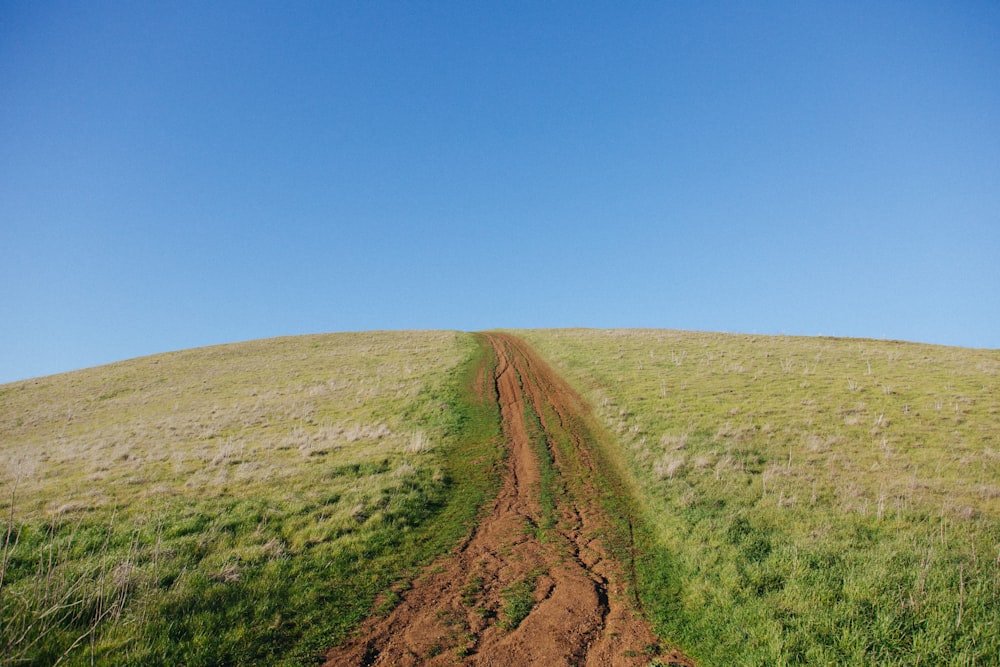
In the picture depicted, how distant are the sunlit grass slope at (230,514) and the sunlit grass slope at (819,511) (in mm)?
5107

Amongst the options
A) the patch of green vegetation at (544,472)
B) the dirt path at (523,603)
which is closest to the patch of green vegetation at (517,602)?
the dirt path at (523,603)

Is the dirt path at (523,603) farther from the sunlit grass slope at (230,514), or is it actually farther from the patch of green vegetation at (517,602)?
the sunlit grass slope at (230,514)

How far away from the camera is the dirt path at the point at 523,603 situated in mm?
6105

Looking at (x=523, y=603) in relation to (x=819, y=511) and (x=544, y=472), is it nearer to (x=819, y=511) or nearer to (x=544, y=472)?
(x=544, y=472)

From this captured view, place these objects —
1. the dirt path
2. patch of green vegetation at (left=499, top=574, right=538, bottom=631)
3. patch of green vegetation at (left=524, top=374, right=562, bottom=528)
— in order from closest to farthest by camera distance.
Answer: the dirt path → patch of green vegetation at (left=499, top=574, right=538, bottom=631) → patch of green vegetation at (left=524, top=374, right=562, bottom=528)

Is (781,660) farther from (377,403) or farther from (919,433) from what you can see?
(377,403)

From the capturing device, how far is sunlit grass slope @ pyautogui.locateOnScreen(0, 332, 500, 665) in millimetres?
6164

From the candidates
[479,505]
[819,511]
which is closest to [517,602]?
[479,505]

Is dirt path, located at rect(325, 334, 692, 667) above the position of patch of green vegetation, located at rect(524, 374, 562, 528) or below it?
below

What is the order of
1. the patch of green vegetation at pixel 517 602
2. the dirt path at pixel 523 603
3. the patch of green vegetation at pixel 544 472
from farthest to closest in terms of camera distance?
1. the patch of green vegetation at pixel 544 472
2. the patch of green vegetation at pixel 517 602
3. the dirt path at pixel 523 603

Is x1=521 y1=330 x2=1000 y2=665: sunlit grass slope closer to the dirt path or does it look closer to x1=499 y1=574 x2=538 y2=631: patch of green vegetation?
the dirt path

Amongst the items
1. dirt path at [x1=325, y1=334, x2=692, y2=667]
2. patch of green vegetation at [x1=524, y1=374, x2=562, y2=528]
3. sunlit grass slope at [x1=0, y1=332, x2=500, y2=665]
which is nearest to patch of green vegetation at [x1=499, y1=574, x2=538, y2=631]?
dirt path at [x1=325, y1=334, x2=692, y2=667]

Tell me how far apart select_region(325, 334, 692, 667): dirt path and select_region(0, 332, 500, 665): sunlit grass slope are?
722mm

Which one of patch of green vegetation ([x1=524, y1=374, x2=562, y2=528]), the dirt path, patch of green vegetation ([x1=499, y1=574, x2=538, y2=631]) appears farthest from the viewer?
patch of green vegetation ([x1=524, y1=374, x2=562, y2=528])
